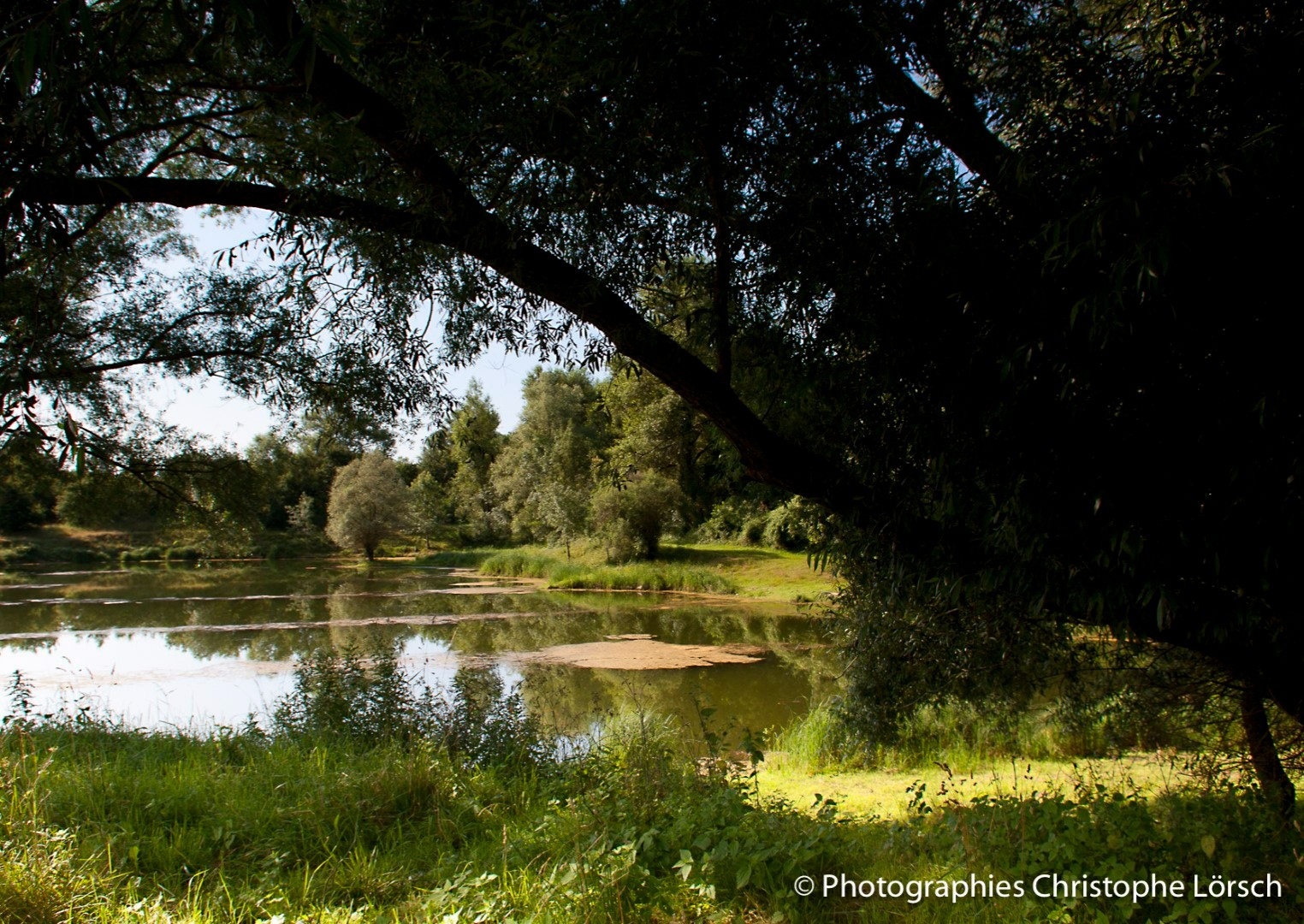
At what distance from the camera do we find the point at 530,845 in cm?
340

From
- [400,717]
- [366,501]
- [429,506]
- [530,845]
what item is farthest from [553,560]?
[530,845]

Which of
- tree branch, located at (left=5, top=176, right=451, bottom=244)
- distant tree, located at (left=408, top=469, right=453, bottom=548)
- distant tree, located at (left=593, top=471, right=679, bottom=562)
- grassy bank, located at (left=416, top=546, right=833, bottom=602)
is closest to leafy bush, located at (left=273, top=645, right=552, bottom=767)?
tree branch, located at (left=5, top=176, right=451, bottom=244)

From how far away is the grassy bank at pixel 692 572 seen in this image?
21469 millimetres

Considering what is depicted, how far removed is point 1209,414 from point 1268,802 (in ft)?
7.66

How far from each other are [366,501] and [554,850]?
32148mm

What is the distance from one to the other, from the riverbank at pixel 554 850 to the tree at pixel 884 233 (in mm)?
872

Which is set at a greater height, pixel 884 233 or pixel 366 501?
pixel 884 233

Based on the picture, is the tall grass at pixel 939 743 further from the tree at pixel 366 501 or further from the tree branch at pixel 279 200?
the tree at pixel 366 501

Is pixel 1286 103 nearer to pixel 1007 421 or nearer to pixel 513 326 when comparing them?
pixel 1007 421

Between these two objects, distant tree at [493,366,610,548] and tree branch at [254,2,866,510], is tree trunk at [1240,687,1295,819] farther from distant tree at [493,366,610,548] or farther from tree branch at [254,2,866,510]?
distant tree at [493,366,610,548]

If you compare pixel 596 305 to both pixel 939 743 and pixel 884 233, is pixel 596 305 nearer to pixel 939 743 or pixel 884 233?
pixel 884 233

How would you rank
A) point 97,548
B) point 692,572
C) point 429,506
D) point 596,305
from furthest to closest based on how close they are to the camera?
point 97,548, point 429,506, point 692,572, point 596,305

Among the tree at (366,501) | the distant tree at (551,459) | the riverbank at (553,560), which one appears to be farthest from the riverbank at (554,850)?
the tree at (366,501)

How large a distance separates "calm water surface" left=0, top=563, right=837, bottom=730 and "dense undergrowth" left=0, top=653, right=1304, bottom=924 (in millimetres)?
1969
